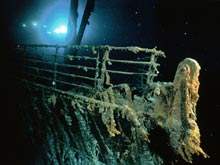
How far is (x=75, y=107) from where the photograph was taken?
5.25m

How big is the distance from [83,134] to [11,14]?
1756cm

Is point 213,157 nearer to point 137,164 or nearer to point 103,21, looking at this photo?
point 137,164

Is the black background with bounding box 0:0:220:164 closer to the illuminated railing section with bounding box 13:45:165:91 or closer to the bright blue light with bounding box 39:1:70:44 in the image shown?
the illuminated railing section with bounding box 13:45:165:91

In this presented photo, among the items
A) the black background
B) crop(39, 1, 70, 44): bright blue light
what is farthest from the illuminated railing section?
crop(39, 1, 70, 44): bright blue light

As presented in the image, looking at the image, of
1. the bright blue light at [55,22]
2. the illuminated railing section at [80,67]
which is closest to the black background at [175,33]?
the illuminated railing section at [80,67]

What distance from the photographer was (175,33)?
15.5 meters

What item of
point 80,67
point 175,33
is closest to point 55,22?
point 175,33

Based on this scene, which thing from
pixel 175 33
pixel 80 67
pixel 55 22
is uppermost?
pixel 55 22

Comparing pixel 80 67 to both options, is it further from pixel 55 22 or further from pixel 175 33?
pixel 55 22

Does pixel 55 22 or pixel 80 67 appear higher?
pixel 55 22

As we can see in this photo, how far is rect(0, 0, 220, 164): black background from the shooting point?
13355mm

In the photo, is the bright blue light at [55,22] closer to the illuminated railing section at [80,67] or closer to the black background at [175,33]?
the black background at [175,33]

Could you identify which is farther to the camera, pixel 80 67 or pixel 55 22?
pixel 55 22

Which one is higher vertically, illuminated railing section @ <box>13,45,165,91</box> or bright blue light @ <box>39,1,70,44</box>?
bright blue light @ <box>39,1,70,44</box>
